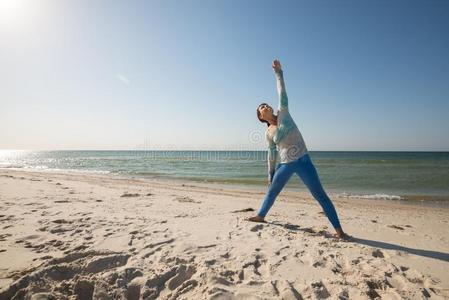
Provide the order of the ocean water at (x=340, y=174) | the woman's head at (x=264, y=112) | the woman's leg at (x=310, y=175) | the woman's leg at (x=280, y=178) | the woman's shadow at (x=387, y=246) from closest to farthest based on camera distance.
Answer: the woman's shadow at (x=387, y=246)
the woman's leg at (x=310, y=175)
the woman's leg at (x=280, y=178)
the woman's head at (x=264, y=112)
the ocean water at (x=340, y=174)

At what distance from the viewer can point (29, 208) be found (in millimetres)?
5359

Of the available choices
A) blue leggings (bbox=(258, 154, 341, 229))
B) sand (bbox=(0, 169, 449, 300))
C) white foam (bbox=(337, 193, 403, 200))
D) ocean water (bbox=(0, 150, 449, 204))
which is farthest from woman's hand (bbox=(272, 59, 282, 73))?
ocean water (bbox=(0, 150, 449, 204))

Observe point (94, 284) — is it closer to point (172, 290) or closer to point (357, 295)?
point (172, 290)

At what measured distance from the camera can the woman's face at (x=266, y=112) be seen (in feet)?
13.1

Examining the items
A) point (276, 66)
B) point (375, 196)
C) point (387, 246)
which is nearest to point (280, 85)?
point (276, 66)

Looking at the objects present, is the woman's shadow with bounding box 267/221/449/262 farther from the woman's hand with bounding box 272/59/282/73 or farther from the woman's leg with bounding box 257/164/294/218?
the woman's hand with bounding box 272/59/282/73

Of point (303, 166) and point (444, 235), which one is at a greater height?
point (303, 166)

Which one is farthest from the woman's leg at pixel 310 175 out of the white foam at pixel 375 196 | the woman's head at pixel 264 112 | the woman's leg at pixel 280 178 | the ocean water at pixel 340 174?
the ocean water at pixel 340 174

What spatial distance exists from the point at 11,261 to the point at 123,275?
1363mm

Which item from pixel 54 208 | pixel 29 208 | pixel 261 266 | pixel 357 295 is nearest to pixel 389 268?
pixel 357 295

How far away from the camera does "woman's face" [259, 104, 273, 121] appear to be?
3984 millimetres

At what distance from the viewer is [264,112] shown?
13.1 ft

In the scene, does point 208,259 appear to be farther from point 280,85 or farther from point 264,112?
point 280,85

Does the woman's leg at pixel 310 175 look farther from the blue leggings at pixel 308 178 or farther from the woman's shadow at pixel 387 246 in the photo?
the woman's shadow at pixel 387 246
